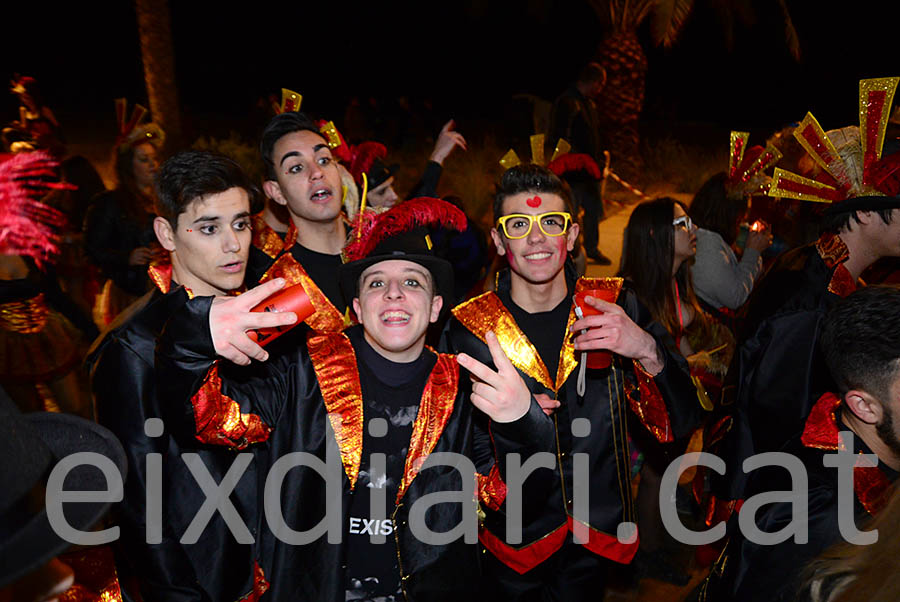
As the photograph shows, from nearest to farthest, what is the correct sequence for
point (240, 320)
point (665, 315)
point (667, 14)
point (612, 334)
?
point (240, 320), point (612, 334), point (665, 315), point (667, 14)

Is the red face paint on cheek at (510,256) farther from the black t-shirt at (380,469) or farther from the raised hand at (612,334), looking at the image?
the black t-shirt at (380,469)

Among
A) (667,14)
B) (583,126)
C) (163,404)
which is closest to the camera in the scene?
(163,404)

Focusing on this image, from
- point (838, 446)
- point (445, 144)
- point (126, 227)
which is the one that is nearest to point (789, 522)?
point (838, 446)

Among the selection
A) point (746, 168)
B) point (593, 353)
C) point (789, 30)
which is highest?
point (789, 30)

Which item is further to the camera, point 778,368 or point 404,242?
point 778,368

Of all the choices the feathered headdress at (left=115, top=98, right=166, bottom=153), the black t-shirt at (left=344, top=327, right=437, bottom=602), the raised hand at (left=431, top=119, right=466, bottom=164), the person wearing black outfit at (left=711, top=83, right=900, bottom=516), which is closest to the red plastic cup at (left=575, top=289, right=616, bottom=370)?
the black t-shirt at (left=344, top=327, right=437, bottom=602)

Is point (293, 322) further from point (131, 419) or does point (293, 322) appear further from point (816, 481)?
point (816, 481)

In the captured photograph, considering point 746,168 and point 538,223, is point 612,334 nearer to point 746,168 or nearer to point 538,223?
point 538,223

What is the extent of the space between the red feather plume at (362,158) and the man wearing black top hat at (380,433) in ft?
6.68

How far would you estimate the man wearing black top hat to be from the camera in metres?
2.27

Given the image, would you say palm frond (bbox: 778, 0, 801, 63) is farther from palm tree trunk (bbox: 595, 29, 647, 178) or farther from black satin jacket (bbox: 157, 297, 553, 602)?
black satin jacket (bbox: 157, 297, 553, 602)

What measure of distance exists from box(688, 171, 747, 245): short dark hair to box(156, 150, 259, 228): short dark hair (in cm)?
334

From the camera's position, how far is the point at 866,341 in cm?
218

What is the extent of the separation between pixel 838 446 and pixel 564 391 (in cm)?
110
